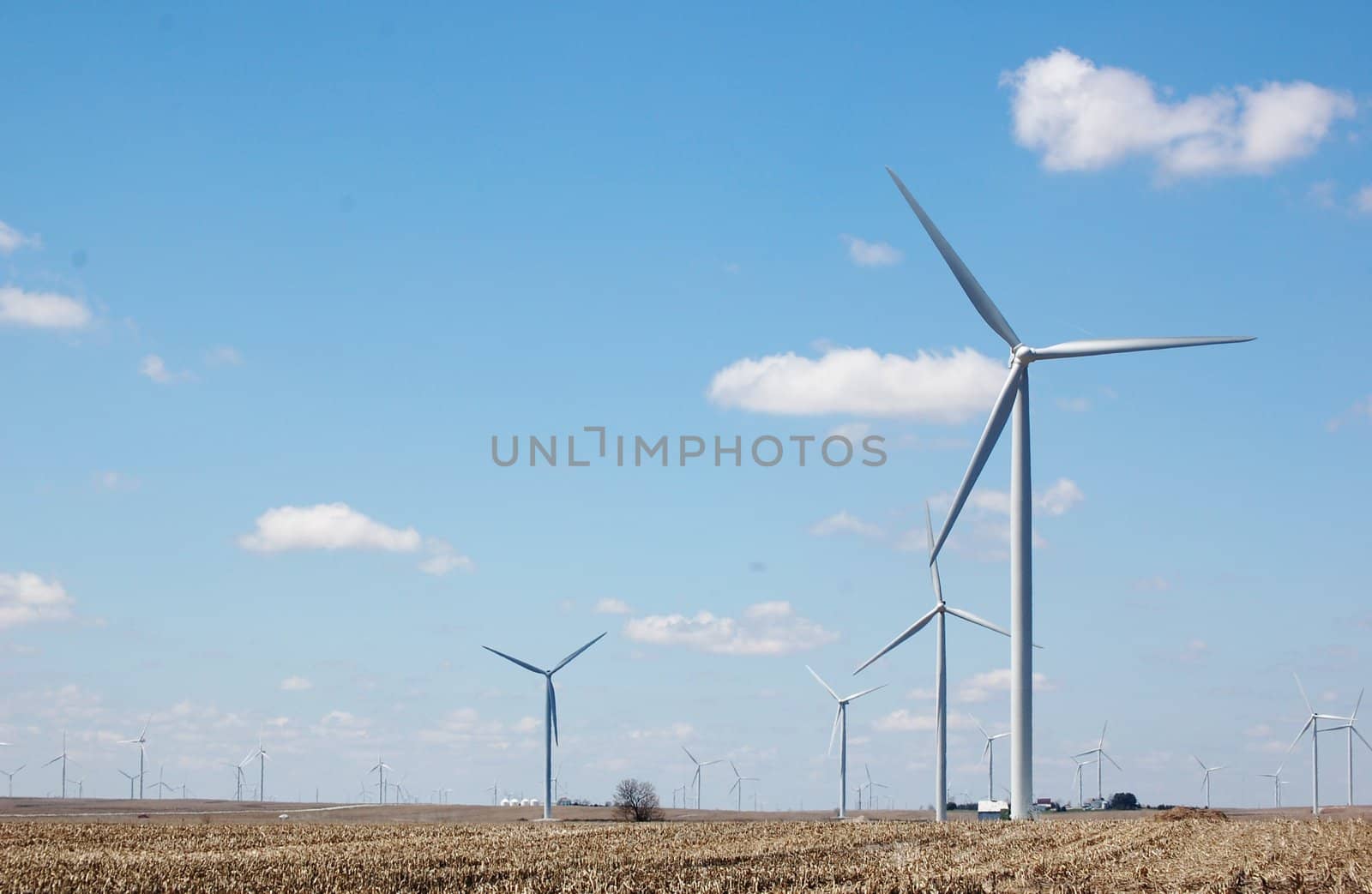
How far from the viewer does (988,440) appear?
3076 inches

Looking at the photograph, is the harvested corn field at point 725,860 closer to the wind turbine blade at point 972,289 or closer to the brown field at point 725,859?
the brown field at point 725,859

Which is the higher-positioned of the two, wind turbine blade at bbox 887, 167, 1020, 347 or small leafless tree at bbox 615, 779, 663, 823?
wind turbine blade at bbox 887, 167, 1020, 347

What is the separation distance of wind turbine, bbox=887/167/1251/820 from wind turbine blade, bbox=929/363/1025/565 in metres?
0.04

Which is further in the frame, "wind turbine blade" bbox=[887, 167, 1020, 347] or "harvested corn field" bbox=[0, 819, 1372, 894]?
"wind turbine blade" bbox=[887, 167, 1020, 347]

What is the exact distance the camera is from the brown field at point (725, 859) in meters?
42.1

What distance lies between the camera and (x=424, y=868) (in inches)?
1912

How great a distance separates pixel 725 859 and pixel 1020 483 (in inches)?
1248

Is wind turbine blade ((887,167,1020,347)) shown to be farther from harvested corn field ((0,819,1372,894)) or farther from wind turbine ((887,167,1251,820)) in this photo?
harvested corn field ((0,819,1372,894))

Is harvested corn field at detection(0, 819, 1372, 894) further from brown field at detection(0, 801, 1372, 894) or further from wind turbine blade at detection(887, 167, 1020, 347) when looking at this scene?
wind turbine blade at detection(887, 167, 1020, 347)

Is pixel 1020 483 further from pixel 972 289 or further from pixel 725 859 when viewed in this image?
pixel 725 859

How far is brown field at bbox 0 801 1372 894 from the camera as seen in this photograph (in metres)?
42.1

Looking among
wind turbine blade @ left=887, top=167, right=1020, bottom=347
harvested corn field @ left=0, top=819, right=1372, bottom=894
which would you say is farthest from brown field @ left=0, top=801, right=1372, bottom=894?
wind turbine blade @ left=887, top=167, right=1020, bottom=347

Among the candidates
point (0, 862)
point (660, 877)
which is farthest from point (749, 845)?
point (0, 862)

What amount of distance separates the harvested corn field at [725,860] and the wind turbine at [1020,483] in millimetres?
4912
